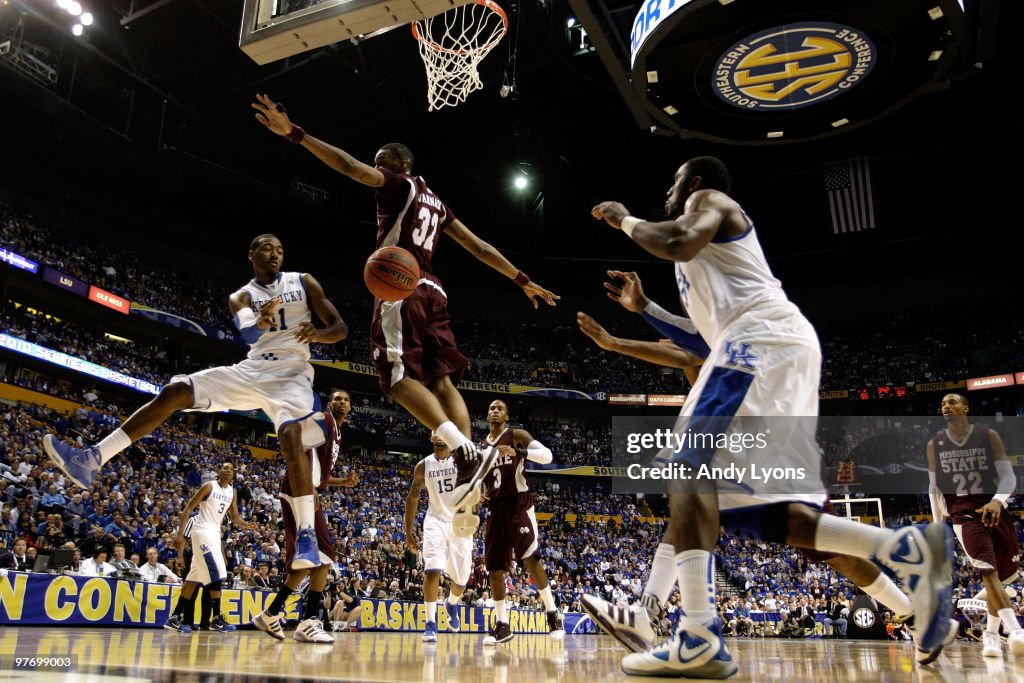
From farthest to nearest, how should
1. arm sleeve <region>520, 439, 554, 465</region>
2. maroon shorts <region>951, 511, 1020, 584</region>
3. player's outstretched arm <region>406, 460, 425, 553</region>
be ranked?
player's outstretched arm <region>406, 460, 425, 553</region>, arm sleeve <region>520, 439, 554, 465</region>, maroon shorts <region>951, 511, 1020, 584</region>

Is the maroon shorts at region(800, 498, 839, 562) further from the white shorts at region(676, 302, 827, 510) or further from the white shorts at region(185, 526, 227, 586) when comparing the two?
the white shorts at region(185, 526, 227, 586)

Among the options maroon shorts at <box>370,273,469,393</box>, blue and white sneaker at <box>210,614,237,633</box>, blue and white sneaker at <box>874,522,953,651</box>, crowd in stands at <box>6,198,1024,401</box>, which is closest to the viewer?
blue and white sneaker at <box>874,522,953,651</box>

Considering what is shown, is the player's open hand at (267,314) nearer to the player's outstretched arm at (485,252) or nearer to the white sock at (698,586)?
the player's outstretched arm at (485,252)

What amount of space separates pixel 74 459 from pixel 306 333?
150 cm

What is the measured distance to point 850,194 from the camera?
21.9 metres

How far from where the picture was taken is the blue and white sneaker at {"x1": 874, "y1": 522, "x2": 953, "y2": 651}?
2.21 metres

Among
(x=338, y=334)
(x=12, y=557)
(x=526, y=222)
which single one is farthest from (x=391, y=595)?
(x=526, y=222)

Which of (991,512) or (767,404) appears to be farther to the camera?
(991,512)

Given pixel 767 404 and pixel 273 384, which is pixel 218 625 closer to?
pixel 273 384

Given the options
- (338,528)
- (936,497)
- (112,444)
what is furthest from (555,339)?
(112,444)

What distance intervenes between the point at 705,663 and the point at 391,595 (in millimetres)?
12661

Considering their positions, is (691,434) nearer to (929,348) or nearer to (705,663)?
(705,663)

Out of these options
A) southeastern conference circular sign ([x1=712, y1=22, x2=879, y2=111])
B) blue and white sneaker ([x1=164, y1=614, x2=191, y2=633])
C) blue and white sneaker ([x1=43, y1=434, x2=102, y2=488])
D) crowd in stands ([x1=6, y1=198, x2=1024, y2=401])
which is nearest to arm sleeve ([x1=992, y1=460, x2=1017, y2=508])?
blue and white sneaker ([x1=43, y1=434, x2=102, y2=488])

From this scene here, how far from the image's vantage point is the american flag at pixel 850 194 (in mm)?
21719
